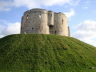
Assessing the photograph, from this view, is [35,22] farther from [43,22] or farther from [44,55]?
[44,55]

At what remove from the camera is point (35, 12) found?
58.0m

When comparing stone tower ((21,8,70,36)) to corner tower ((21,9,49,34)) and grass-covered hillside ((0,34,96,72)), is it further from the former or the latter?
grass-covered hillside ((0,34,96,72))

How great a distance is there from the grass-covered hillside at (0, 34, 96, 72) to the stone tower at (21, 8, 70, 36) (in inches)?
159

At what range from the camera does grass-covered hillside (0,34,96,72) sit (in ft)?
127

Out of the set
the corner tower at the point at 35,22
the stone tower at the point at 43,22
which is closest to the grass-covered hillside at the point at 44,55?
the corner tower at the point at 35,22

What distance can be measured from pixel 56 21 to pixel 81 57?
1869 cm

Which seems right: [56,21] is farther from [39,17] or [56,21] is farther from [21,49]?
[21,49]

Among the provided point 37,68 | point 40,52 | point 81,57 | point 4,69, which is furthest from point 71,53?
point 4,69

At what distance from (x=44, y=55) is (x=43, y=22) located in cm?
1581

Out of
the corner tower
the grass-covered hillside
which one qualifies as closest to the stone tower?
the corner tower

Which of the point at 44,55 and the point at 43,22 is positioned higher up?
the point at 43,22

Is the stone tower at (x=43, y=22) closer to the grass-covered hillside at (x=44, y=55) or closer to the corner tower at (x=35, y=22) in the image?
the corner tower at (x=35, y=22)

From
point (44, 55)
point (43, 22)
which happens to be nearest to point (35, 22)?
point (43, 22)

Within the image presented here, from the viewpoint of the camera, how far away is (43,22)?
57.2 metres
